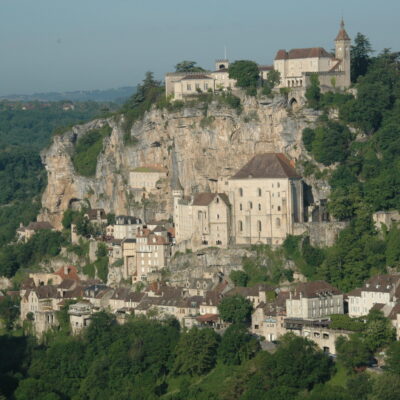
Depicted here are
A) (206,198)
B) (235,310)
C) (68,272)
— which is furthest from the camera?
(68,272)

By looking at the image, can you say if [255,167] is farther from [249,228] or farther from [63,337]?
[63,337]

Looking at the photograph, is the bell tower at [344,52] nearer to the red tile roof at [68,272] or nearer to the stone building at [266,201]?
the stone building at [266,201]

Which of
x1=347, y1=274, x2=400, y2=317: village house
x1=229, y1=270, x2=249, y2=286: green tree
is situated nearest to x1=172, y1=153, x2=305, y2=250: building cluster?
x1=229, y1=270, x2=249, y2=286: green tree

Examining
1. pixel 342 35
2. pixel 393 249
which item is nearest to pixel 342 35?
pixel 342 35

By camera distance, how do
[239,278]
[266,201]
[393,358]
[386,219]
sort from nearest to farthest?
[393,358]
[386,219]
[239,278]
[266,201]

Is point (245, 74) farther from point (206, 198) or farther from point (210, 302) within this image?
point (210, 302)

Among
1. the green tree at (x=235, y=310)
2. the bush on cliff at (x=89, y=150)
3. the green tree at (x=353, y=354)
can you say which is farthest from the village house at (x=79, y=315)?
the bush on cliff at (x=89, y=150)

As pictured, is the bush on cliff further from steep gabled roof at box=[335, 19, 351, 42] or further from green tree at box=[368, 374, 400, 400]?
green tree at box=[368, 374, 400, 400]
